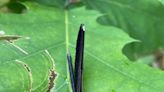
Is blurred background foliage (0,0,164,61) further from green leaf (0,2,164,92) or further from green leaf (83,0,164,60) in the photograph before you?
green leaf (0,2,164,92)

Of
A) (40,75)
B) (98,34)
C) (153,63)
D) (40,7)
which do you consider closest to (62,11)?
(40,7)

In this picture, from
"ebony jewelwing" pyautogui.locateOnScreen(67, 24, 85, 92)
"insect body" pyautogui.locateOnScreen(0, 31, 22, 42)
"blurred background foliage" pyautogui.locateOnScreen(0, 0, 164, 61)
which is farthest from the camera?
"blurred background foliage" pyautogui.locateOnScreen(0, 0, 164, 61)

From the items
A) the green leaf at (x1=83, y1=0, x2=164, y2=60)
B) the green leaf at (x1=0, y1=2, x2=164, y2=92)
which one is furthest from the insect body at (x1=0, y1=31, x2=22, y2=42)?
the green leaf at (x1=83, y1=0, x2=164, y2=60)

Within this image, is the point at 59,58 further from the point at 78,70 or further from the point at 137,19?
the point at 137,19

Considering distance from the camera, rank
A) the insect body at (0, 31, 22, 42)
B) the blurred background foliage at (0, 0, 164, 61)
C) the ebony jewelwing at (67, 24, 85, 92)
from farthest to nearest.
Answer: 1. the blurred background foliage at (0, 0, 164, 61)
2. the insect body at (0, 31, 22, 42)
3. the ebony jewelwing at (67, 24, 85, 92)

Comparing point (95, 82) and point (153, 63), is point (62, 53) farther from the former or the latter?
point (153, 63)

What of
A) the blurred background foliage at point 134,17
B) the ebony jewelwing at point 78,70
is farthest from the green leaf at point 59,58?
the blurred background foliage at point 134,17

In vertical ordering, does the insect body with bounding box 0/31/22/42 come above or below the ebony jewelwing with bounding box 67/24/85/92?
above
